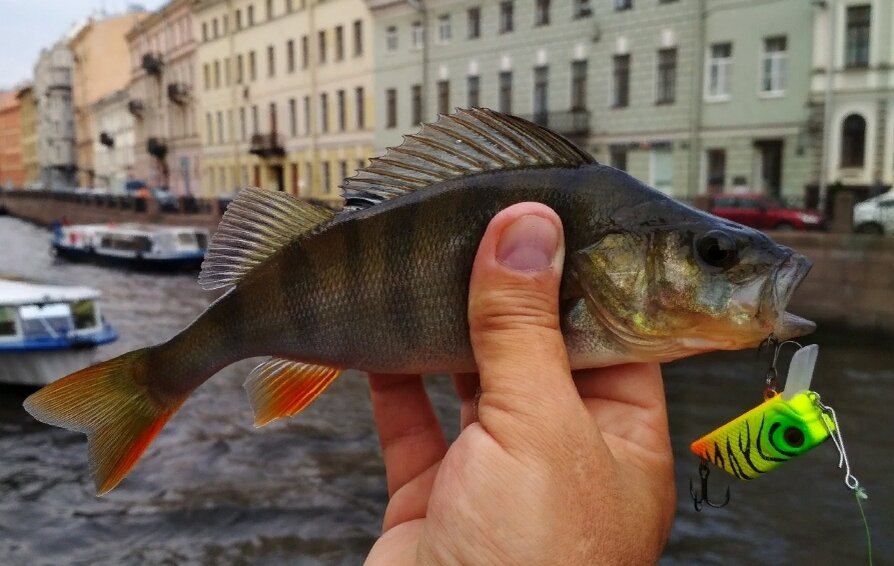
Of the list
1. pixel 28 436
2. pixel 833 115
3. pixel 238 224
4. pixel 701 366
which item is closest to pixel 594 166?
pixel 238 224

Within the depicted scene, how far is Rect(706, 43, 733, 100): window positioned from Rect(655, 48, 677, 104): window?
3.86 ft

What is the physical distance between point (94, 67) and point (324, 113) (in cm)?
4554

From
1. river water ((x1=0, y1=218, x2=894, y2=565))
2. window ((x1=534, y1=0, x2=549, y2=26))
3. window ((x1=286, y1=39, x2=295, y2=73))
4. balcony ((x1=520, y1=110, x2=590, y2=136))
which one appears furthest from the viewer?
window ((x1=286, y1=39, x2=295, y2=73))

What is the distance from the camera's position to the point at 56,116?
86875mm

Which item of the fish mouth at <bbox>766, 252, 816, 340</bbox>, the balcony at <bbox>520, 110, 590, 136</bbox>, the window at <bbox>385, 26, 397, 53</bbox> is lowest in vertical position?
the fish mouth at <bbox>766, 252, 816, 340</bbox>

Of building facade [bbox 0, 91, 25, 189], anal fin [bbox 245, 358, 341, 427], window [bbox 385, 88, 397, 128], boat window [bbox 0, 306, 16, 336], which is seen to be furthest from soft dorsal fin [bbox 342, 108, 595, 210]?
building facade [bbox 0, 91, 25, 189]

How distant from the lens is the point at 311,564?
7844 mm

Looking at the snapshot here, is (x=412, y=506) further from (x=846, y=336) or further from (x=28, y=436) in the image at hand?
(x=846, y=336)

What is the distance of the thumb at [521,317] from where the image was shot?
5.91 feet

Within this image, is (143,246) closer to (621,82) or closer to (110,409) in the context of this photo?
(621,82)

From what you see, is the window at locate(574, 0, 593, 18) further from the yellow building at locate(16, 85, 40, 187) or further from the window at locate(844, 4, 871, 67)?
the yellow building at locate(16, 85, 40, 187)

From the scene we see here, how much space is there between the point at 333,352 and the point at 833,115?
2314cm

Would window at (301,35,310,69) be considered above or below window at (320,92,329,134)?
above

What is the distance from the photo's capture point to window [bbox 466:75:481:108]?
31281 millimetres
